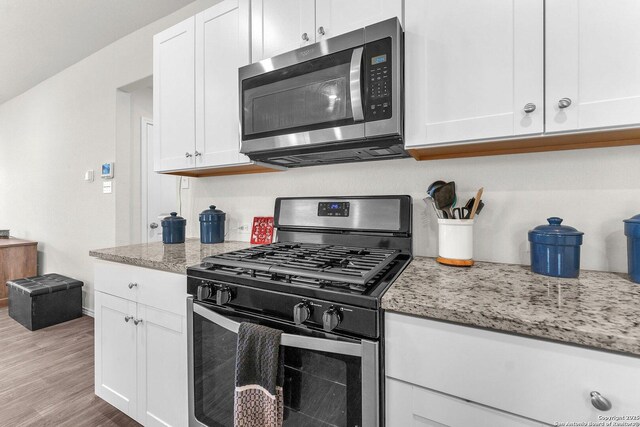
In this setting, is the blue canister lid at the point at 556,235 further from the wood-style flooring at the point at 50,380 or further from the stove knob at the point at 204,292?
the wood-style flooring at the point at 50,380

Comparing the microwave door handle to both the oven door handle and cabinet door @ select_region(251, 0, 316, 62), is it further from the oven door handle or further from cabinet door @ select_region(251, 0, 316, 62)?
the oven door handle

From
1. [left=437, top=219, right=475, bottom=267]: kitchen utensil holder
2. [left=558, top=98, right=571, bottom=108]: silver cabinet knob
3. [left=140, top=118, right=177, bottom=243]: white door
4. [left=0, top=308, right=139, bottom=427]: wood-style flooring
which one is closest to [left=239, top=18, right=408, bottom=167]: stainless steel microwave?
[left=437, top=219, right=475, bottom=267]: kitchen utensil holder

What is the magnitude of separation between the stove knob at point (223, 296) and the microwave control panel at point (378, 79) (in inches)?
33.7

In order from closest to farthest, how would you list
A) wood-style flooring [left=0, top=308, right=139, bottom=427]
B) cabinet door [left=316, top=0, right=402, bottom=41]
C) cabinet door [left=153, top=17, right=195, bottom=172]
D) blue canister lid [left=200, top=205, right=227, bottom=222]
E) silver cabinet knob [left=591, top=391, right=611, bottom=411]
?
silver cabinet knob [left=591, top=391, right=611, bottom=411]
cabinet door [left=316, top=0, right=402, bottom=41]
wood-style flooring [left=0, top=308, right=139, bottom=427]
cabinet door [left=153, top=17, right=195, bottom=172]
blue canister lid [left=200, top=205, right=227, bottom=222]

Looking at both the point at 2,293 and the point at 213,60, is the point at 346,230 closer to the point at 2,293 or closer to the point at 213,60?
the point at 213,60

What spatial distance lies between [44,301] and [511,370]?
3870 millimetres

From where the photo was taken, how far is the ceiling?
7.63ft

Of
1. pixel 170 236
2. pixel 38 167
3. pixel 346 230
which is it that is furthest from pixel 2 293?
pixel 346 230

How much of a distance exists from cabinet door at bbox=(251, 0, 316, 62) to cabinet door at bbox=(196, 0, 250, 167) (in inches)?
2.4

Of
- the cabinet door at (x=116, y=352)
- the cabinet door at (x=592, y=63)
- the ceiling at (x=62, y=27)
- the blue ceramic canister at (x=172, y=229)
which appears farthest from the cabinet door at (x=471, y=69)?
the ceiling at (x=62, y=27)

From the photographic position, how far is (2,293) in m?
3.45

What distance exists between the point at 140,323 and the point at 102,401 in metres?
0.86

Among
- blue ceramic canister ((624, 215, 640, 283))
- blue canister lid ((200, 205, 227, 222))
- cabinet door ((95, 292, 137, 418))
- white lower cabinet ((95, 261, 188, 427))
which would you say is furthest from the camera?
blue canister lid ((200, 205, 227, 222))

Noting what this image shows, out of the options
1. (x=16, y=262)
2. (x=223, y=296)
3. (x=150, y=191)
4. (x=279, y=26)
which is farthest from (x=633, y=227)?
(x=16, y=262)
